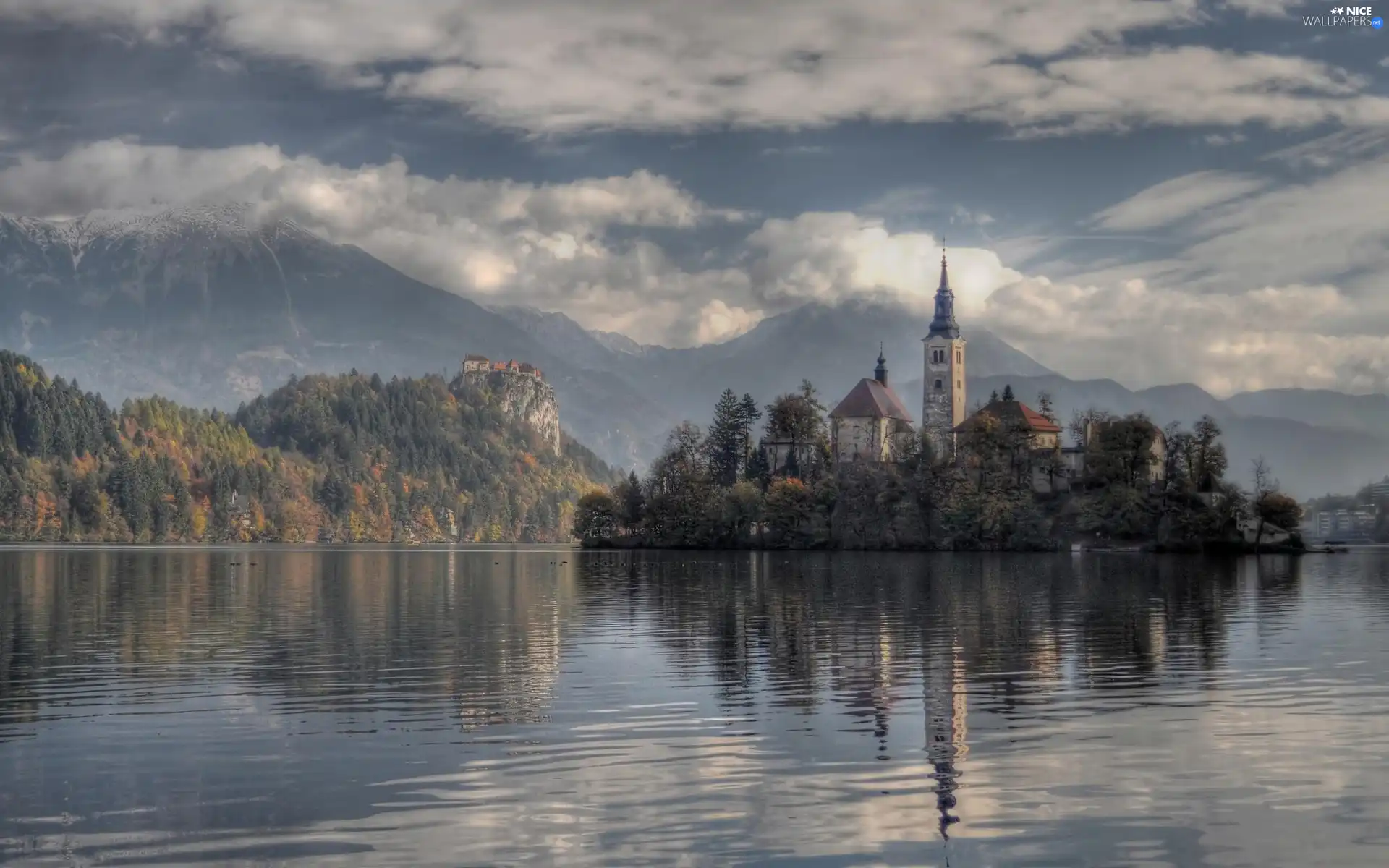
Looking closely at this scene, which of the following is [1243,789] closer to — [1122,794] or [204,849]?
[1122,794]

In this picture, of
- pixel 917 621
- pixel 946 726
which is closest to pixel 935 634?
pixel 917 621

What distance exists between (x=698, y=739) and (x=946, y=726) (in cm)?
577

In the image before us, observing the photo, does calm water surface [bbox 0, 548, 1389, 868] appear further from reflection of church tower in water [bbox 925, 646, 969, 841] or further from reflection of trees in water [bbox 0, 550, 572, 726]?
reflection of trees in water [bbox 0, 550, 572, 726]

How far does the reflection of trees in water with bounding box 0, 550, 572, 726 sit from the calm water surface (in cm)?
32

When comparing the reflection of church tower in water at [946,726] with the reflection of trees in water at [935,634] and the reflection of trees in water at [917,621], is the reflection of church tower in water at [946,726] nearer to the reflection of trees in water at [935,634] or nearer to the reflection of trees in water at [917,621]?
the reflection of trees in water at [935,634]

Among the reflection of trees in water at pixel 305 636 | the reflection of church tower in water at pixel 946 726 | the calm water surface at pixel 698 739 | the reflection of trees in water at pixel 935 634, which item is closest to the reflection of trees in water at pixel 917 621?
the reflection of trees in water at pixel 935 634

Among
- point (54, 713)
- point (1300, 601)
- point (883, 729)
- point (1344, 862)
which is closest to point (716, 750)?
point (883, 729)

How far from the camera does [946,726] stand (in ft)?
103

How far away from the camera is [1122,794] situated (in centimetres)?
2434

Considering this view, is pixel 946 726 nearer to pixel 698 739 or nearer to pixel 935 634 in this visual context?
pixel 698 739

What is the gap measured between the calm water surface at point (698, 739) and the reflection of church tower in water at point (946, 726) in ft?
0.39

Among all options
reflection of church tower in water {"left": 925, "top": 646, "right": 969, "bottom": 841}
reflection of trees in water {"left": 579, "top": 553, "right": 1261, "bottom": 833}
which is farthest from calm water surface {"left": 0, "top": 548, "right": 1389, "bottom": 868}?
reflection of trees in water {"left": 579, "top": 553, "right": 1261, "bottom": 833}

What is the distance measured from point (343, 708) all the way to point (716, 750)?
1088 centimetres

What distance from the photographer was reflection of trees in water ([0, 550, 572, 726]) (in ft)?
127
